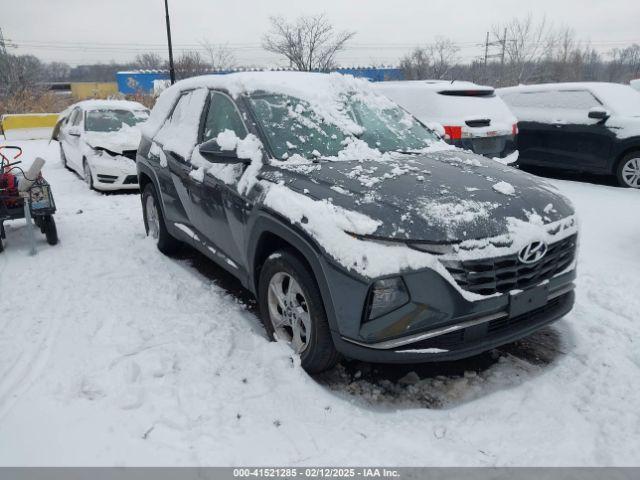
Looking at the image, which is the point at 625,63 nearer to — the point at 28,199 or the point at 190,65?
the point at 190,65

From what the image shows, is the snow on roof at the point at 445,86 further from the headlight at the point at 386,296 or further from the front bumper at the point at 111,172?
the headlight at the point at 386,296

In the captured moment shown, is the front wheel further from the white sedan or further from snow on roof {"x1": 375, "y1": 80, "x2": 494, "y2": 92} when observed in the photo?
snow on roof {"x1": 375, "y1": 80, "x2": 494, "y2": 92}

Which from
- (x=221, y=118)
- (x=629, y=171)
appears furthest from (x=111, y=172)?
(x=629, y=171)

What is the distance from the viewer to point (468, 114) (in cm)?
716

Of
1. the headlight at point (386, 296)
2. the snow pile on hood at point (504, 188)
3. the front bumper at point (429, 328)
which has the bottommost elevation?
the front bumper at point (429, 328)

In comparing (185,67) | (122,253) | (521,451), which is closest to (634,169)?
(521,451)

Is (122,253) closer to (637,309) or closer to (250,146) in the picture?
(250,146)

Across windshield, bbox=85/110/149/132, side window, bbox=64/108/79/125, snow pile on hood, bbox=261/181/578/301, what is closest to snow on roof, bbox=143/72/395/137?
snow pile on hood, bbox=261/181/578/301

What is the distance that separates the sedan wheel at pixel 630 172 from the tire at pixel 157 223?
724 cm

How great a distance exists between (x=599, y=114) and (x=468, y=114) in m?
2.73

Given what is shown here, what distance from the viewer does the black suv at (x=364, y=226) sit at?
8.27 ft

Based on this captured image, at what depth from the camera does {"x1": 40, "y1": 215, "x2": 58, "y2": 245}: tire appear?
573 centimetres

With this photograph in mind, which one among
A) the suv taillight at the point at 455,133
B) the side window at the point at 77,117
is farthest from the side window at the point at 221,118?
the side window at the point at 77,117

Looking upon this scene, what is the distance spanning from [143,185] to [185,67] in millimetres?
31250
